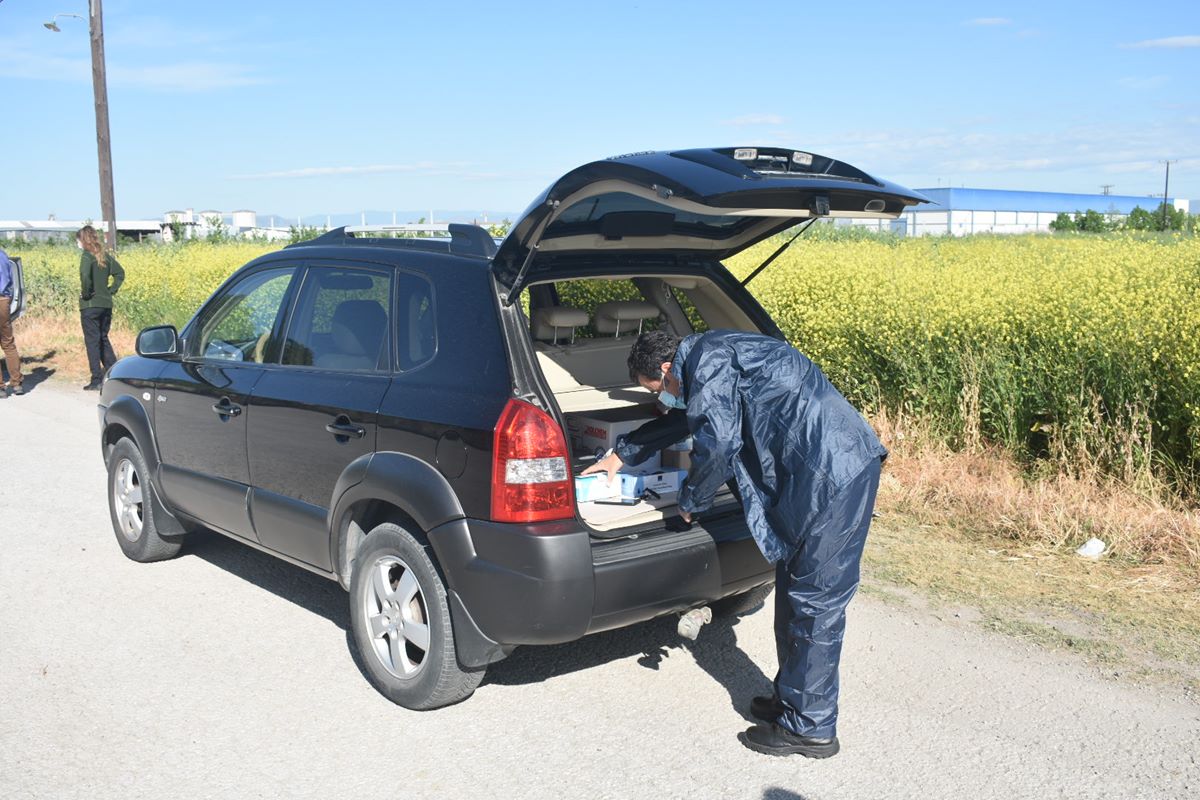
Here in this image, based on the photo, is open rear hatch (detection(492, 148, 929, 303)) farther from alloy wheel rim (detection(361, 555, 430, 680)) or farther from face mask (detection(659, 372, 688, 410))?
alloy wheel rim (detection(361, 555, 430, 680))

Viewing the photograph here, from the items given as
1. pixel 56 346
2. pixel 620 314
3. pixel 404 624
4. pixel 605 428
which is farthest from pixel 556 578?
pixel 56 346

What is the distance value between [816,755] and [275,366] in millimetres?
3058

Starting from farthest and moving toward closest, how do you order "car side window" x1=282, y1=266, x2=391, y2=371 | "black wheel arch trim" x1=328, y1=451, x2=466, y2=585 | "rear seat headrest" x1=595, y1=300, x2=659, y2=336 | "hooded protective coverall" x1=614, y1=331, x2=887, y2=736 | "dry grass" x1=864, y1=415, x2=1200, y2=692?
1. "rear seat headrest" x1=595, y1=300, x2=659, y2=336
2. "dry grass" x1=864, y1=415, x2=1200, y2=692
3. "car side window" x1=282, y1=266, x2=391, y2=371
4. "black wheel arch trim" x1=328, y1=451, x2=466, y2=585
5. "hooded protective coverall" x1=614, y1=331, x2=887, y2=736

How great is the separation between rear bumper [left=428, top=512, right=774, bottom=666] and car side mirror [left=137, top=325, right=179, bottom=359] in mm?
2636

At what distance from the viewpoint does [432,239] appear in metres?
5.09

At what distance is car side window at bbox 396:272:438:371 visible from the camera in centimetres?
462

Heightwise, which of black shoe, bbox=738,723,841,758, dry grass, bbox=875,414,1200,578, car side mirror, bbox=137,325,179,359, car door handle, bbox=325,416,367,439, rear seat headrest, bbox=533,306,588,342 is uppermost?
rear seat headrest, bbox=533,306,588,342

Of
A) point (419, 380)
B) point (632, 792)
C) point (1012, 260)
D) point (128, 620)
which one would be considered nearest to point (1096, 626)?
point (632, 792)

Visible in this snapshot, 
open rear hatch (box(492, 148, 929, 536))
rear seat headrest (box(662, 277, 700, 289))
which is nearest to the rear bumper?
open rear hatch (box(492, 148, 929, 536))

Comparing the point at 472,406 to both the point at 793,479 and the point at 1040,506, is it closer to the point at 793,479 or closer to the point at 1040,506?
the point at 793,479

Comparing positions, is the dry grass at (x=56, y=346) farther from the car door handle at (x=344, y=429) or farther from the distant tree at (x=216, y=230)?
the car door handle at (x=344, y=429)

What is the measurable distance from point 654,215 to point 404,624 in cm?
205

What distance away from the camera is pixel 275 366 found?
5.46 m

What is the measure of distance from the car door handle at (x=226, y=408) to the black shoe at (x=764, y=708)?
2836 millimetres
